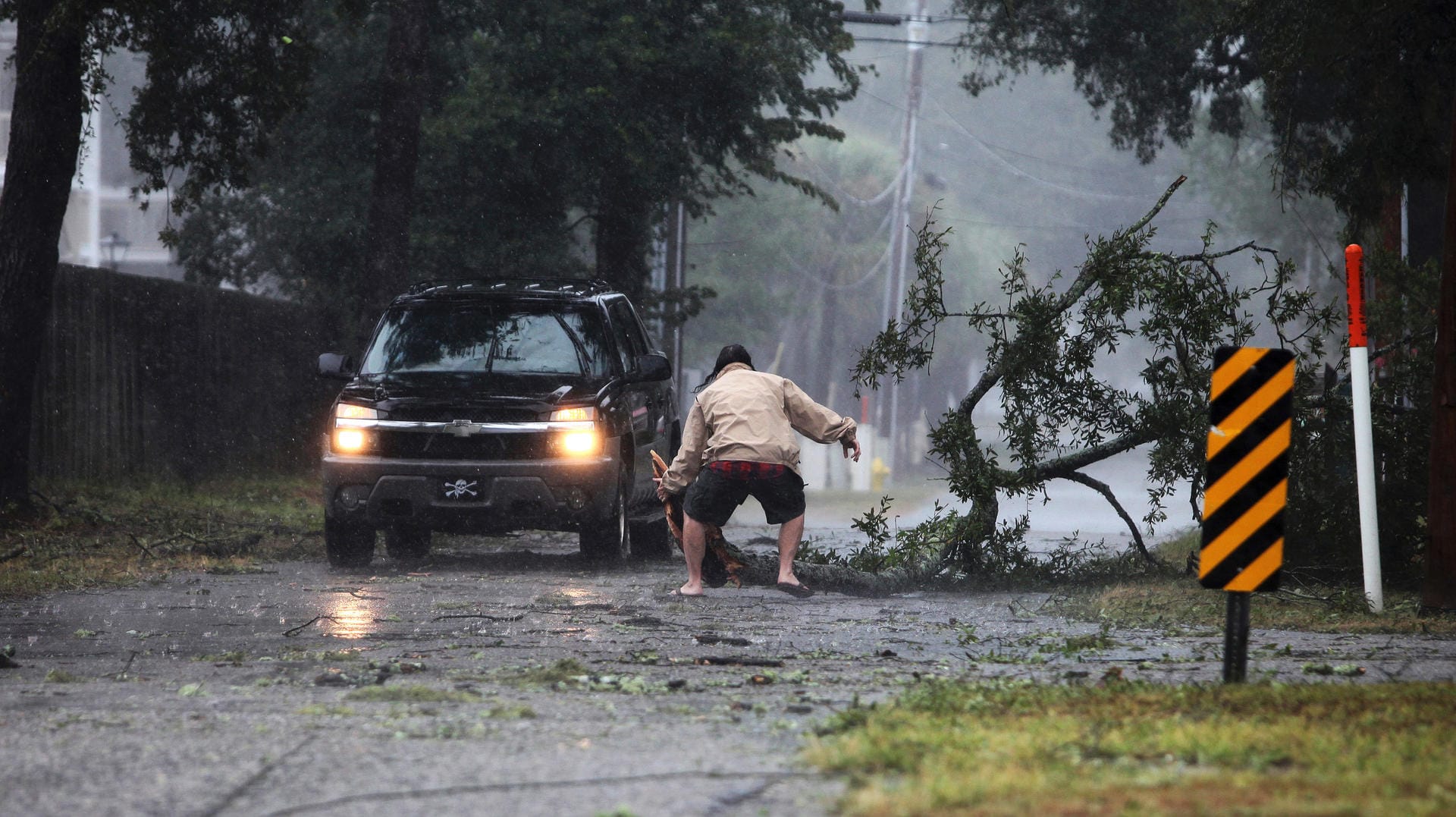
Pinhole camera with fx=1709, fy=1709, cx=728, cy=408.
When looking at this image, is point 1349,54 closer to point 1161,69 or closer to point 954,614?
point 954,614

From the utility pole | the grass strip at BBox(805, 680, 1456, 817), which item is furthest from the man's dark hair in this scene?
the utility pole

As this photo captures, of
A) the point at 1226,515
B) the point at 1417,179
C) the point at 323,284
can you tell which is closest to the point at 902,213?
the point at 323,284

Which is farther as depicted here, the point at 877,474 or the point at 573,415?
the point at 877,474

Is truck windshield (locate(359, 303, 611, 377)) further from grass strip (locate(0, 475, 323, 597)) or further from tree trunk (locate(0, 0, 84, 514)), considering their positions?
tree trunk (locate(0, 0, 84, 514))

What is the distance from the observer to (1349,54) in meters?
11.4

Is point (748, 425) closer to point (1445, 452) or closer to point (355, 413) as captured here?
point (355, 413)

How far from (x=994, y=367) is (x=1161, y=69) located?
33.3 feet

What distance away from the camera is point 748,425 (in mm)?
10469

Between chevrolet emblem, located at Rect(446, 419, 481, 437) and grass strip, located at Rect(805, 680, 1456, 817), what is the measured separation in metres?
5.93

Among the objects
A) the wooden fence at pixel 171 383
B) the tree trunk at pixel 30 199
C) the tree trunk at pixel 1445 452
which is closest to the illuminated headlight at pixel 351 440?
the tree trunk at pixel 30 199

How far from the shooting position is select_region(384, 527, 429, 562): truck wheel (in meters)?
13.4

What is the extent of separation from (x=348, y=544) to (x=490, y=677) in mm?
5658

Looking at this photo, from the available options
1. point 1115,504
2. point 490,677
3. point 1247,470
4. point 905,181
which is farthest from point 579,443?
point 905,181

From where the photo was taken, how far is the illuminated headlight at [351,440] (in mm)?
11812
